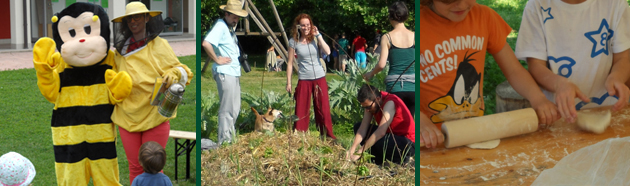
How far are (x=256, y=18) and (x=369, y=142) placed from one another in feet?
3.26

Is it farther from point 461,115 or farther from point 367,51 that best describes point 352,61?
point 461,115

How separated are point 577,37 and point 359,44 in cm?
137

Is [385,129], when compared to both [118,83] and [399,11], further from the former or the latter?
[118,83]

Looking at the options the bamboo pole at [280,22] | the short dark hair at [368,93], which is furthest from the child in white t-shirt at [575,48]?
the bamboo pole at [280,22]

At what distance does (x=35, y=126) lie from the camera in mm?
6828

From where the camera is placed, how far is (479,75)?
336 centimetres

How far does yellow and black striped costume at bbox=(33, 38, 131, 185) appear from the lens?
3648mm

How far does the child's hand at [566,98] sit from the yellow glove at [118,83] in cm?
267

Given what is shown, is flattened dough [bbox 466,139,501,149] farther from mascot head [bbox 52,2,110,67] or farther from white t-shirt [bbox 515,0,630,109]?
mascot head [bbox 52,2,110,67]

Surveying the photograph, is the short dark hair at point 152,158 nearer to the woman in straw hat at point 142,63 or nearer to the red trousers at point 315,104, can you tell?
the woman in straw hat at point 142,63

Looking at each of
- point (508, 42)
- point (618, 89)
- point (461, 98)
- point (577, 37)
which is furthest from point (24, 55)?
point (618, 89)

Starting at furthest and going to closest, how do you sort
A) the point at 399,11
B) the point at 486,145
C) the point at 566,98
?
1. the point at 566,98
2. the point at 486,145
3. the point at 399,11

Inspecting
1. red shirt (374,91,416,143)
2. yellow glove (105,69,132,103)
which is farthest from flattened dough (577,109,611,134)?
yellow glove (105,69,132,103)

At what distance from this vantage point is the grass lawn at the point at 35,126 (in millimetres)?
5184
